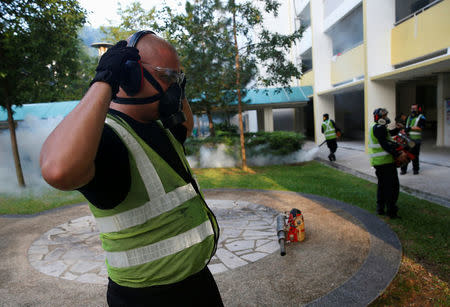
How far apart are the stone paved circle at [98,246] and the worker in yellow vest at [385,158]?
2.01 meters

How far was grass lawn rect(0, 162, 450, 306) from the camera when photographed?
306 centimetres

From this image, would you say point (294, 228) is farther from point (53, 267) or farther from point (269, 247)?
point (53, 267)

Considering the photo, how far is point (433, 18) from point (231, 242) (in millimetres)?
10026

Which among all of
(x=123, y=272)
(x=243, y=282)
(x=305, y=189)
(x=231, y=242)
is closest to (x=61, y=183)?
(x=123, y=272)

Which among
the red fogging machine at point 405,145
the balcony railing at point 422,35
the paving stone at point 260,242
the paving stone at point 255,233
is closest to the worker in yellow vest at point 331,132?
the balcony railing at point 422,35

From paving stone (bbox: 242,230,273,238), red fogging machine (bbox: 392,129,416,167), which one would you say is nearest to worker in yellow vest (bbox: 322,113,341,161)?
red fogging machine (bbox: 392,129,416,167)

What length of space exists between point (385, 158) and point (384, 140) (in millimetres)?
313

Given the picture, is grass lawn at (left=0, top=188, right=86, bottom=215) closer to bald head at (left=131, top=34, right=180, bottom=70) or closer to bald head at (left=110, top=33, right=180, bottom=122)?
bald head at (left=110, top=33, right=180, bottom=122)

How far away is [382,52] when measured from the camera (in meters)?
11.8

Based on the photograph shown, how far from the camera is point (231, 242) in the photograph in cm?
459

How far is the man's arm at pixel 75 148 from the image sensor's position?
914 mm

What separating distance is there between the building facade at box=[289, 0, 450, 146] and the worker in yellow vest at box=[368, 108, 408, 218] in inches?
205

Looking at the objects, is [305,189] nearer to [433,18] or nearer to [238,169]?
[238,169]

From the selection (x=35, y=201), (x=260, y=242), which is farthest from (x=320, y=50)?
(x=35, y=201)
